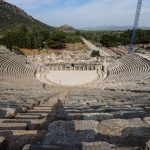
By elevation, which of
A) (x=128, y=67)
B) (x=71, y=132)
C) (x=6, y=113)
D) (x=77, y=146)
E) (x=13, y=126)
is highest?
(x=77, y=146)

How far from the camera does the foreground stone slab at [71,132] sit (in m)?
3.73

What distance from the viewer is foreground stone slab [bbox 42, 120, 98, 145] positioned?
147 inches

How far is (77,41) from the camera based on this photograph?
89125mm

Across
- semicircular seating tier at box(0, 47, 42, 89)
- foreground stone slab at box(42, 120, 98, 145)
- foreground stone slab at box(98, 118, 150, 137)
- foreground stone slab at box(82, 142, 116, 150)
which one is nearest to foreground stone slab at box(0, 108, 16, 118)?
foreground stone slab at box(42, 120, 98, 145)

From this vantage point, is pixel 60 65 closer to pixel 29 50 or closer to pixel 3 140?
pixel 29 50

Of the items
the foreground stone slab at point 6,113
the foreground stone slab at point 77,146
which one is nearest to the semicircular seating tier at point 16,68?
the foreground stone slab at point 6,113

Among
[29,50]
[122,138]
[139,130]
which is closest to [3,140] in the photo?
[122,138]

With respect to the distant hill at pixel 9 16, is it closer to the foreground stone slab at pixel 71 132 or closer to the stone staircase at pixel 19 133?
the stone staircase at pixel 19 133

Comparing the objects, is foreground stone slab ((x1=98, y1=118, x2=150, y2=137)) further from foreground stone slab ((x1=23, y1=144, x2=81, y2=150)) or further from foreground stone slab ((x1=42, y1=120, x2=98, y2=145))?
foreground stone slab ((x1=23, y1=144, x2=81, y2=150))

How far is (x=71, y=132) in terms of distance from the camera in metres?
4.02

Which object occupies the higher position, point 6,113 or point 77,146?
point 77,146

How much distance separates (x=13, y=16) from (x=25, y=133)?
16333 centimetres

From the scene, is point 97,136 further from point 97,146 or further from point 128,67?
point 128,67

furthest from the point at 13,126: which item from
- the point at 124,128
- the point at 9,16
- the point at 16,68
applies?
the point at 9,16
